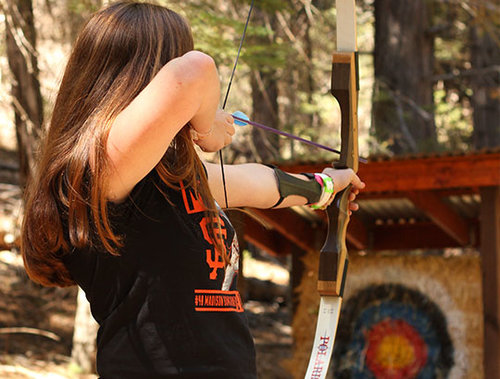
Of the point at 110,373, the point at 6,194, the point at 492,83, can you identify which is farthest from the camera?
the point at 492,83

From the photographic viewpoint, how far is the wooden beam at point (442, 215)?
15.9 ft

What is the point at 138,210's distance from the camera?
48.2 inches

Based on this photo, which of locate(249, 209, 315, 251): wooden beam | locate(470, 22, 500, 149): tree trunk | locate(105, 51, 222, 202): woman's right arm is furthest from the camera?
locate(470, 22, 500, 149): tree trunk

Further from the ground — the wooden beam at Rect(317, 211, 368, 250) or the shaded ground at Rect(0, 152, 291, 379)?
the wooden beam at Rect(317, 211, 368, 250)

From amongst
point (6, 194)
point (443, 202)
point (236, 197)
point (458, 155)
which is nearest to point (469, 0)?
point (443, 202)

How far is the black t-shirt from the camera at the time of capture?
119 cm

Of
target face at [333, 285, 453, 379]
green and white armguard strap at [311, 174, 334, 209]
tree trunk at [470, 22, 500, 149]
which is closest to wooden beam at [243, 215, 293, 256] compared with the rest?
target face at [333, 285, 453, 379]

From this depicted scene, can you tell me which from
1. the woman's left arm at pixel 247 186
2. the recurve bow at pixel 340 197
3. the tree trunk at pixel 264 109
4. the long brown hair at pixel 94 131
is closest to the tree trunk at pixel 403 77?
the tree trunk at pixel 264 109

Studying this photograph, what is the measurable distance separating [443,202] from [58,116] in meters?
4.53

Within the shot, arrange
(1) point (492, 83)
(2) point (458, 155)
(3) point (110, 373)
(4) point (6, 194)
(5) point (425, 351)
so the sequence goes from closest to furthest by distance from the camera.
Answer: (3) point (110, 373) < (2) point (458, 155) < (5) point (425, 351) < (4) point (6, 194) < (1) point (492, 83)

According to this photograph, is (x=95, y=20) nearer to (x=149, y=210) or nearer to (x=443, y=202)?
(x=149, y=210)

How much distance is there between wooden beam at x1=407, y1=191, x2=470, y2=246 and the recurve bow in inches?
108

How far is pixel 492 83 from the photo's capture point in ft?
34.0

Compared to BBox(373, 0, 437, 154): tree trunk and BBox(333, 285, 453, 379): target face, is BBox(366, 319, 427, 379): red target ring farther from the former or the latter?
BBox(373, 0, 437, 154): tree trunk
